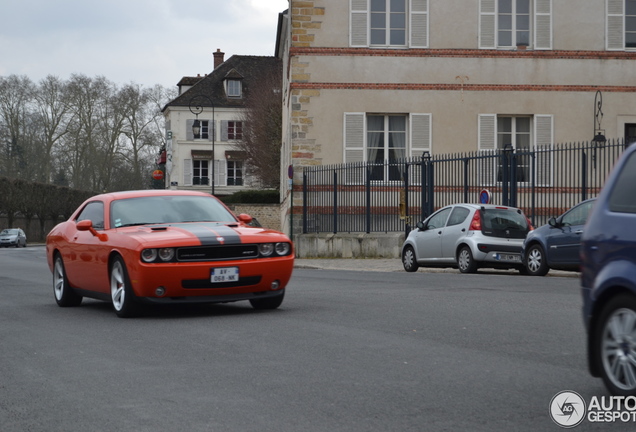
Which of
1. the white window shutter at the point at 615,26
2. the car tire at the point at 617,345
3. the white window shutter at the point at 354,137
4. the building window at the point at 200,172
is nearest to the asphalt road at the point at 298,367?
the car tire at the point at 617,345

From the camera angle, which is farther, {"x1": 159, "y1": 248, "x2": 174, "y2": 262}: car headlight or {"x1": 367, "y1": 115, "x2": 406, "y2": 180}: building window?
{"x1": 367, "y1": 115, "x2": 406, "y2": 180}: building window

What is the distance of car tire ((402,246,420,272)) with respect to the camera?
78.1 feet

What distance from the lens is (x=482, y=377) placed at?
700 centimetres

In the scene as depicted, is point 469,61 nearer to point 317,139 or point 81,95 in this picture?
point 317,139

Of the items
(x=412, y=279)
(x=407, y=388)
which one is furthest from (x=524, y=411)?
(x=412, y=279)

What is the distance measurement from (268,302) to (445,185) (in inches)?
664

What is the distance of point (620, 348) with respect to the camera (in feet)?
19.0

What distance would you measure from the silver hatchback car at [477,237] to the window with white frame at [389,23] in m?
12.3

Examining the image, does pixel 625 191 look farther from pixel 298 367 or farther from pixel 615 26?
pixel 615 26

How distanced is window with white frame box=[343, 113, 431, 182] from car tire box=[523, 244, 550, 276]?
13602 mm

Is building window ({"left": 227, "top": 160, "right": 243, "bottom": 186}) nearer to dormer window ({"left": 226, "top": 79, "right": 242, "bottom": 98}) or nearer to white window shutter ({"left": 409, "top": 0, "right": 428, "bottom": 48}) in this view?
dormer window ({"left": 226, "top": 79, "right": 242, "bottom": 98})

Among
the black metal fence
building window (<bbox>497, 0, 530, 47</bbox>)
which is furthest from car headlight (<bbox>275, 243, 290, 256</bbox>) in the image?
building window (<bbox>497, 0, 530, 47</bbox>)

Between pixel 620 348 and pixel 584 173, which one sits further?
pixel 584 173

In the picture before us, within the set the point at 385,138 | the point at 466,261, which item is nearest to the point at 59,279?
the point at 466,261
